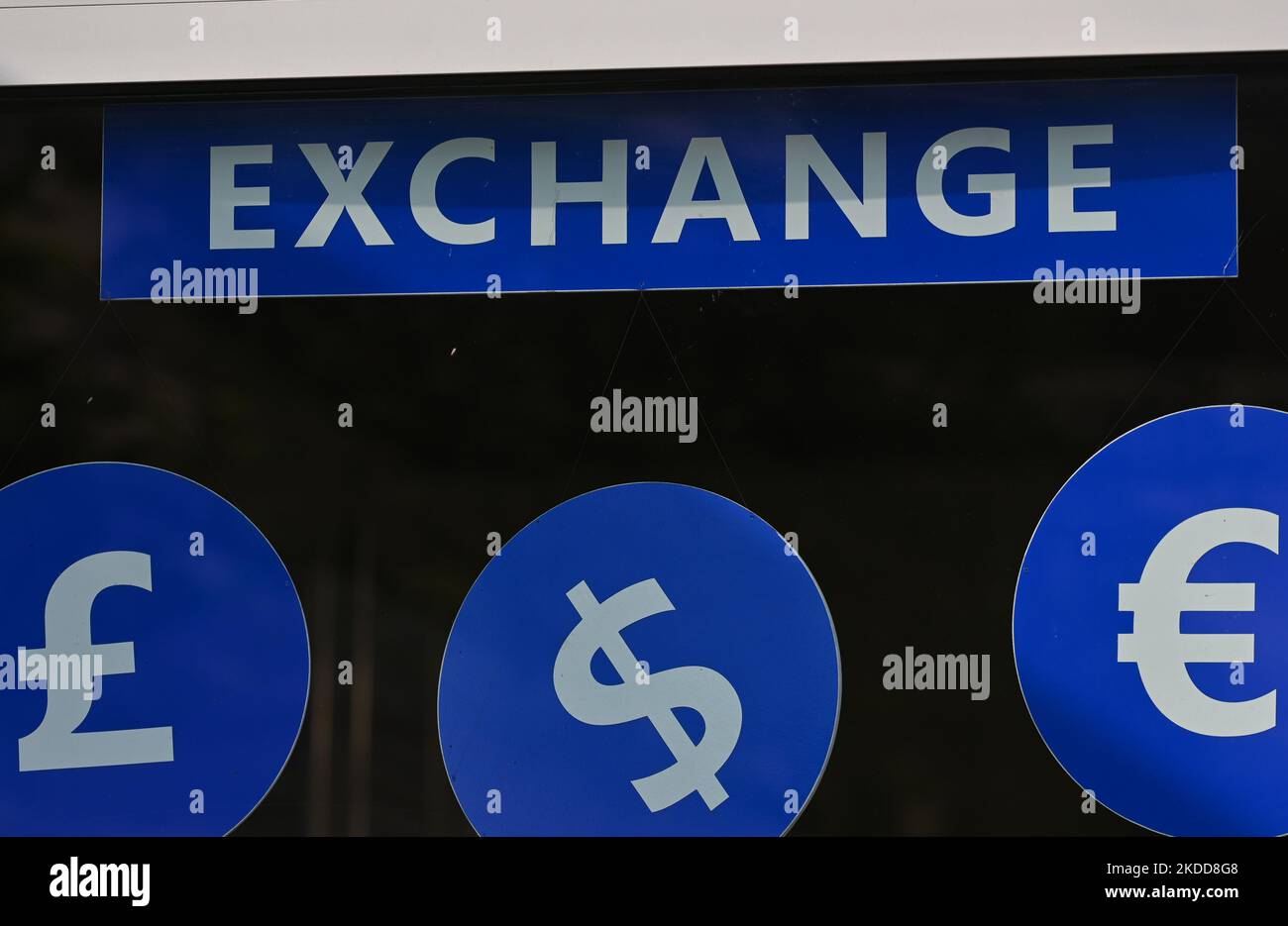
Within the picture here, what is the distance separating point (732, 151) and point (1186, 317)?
A: 48.3 inches

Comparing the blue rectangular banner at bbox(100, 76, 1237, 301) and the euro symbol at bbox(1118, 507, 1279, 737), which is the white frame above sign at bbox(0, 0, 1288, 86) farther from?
the euro symbol at bbox(1118, 507, 1279, 737)

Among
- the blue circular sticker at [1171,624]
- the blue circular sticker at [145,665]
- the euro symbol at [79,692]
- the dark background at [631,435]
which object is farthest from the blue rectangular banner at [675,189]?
the euro symbol at [79,692]

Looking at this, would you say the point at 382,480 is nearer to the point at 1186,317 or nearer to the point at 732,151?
Answer: the point at 732,151

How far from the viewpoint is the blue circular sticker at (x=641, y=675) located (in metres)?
3.17

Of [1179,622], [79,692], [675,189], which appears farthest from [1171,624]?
[79,692]

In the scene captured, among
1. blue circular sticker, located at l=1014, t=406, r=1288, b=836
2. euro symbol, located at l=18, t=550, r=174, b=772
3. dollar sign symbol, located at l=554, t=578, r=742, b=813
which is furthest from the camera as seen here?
euro symbol, located at l=18, t=550, r=174, b=772

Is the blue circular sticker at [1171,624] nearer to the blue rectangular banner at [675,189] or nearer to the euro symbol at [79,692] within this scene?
the blue rectangular banner at [675,189]

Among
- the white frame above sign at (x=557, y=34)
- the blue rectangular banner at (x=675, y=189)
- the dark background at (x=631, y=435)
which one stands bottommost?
the dark background at (x=631, y=435)

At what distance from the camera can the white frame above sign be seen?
10.3ft

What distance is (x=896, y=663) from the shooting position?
3162 millimetres

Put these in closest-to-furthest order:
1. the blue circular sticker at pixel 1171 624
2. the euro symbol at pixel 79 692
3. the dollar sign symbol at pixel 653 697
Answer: the blue circular sticker at pixel 1171 624 → the dollar sign symbol at pixel 653 697 → the euro symbol at pixel 79 692

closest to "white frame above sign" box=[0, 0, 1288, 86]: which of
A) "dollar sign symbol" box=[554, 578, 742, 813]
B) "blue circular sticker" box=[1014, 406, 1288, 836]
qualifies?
"blue circular sticker" box=[1014, 406, 1288, 836]

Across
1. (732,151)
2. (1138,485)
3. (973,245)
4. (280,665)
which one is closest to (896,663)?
(1138,485)

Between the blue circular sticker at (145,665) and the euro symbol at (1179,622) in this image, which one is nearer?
the euro symbol at (1179,622)
